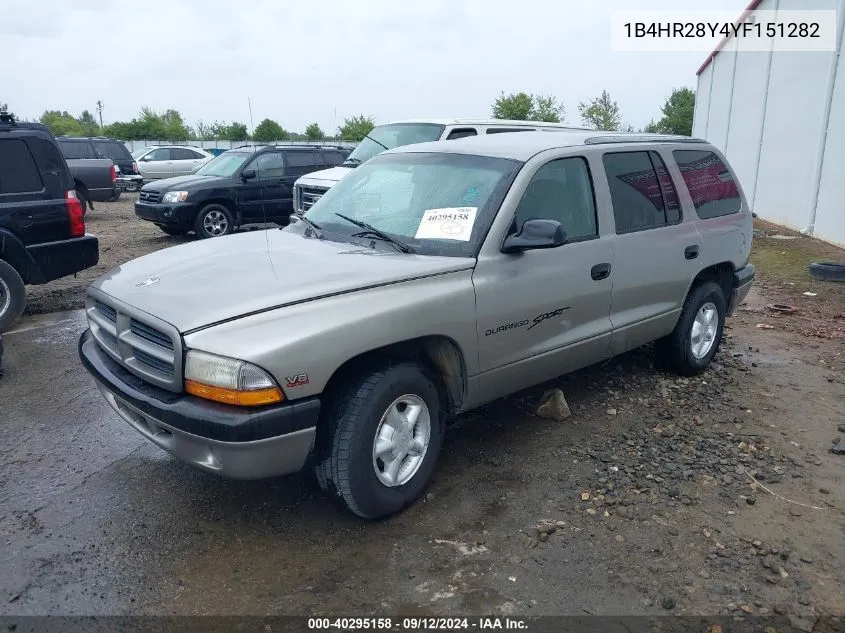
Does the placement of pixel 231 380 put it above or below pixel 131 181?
above

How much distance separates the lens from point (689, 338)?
5254mm

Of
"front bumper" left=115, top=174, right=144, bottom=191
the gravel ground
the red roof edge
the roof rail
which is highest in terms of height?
the red roof edge

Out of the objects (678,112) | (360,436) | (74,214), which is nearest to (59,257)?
(74,214)

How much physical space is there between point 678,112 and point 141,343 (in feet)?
197

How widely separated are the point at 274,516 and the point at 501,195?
6.89 feet

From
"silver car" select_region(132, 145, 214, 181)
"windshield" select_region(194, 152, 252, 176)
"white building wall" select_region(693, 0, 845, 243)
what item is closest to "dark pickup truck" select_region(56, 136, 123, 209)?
"windshield" select_region(194, 152, 252, 176)

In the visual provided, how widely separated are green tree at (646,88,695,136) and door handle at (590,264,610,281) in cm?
5267

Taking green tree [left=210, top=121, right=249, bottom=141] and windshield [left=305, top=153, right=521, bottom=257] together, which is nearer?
windshield [left=305, top=153, right=521, bottom=257]

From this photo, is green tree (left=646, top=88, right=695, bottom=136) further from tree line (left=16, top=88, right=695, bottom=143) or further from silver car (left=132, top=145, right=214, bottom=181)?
silver car (left=132, top=145, right=214, bottom=181)

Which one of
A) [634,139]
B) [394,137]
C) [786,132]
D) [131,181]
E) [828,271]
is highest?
[634,139]

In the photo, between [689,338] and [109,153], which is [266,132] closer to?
[109,153]

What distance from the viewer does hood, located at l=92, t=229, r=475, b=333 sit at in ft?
10.1

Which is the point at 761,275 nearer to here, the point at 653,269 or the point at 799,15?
the point at 653,269

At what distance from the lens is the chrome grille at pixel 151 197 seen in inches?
470
